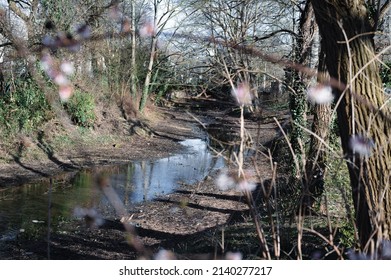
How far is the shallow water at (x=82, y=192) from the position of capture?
287 inches

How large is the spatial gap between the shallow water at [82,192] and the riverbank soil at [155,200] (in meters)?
0.35

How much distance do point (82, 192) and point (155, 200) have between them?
1.47 m

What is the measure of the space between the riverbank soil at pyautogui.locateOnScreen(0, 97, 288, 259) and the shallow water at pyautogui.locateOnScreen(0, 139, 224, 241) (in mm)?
346

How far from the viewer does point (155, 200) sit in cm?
928

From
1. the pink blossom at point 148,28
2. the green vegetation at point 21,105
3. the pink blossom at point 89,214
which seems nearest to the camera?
the pink blossom at point 148,28

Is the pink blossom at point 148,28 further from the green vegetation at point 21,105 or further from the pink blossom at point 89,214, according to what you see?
the green vegetation at point 21,105

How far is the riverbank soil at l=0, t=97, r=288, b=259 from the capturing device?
9.37 feet

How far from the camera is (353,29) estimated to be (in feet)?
8.17

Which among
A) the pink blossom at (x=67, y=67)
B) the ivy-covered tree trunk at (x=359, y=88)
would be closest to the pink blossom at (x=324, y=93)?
the ivy-covered tree trunk at (x=359, y=88)

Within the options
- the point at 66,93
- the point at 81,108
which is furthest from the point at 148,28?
the point at 81,108

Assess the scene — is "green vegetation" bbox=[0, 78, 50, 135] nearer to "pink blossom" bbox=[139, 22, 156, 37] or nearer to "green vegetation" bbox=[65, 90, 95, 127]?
"green vegetation" bbox=[65, 90, 95, 127]

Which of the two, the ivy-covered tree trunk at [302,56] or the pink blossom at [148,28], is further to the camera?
the ivy-covered tree trunk at [302,56]
